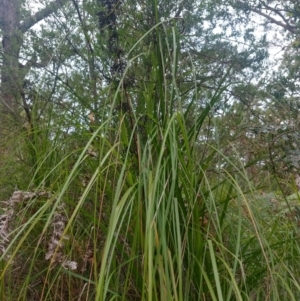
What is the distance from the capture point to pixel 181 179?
1.90 meters

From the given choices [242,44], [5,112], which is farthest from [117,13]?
[5,112]

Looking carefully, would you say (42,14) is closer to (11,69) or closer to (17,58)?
(17,58)

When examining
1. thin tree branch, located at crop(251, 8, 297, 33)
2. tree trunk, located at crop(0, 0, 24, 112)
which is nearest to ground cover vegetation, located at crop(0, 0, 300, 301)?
tree trunk, located at crop(0, 0, 24, 112)

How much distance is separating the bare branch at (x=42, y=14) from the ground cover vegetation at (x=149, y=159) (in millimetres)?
21

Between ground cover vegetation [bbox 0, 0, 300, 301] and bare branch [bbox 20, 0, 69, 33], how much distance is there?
2cm

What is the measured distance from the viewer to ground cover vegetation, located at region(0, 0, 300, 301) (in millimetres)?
1737

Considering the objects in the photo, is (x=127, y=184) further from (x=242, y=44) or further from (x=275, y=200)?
(x=242, y=44)

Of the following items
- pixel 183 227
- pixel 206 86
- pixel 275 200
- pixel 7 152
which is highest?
pixel 206 86

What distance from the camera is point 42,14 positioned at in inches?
150

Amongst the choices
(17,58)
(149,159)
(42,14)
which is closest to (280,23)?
(42,14)

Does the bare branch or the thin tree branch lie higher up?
the thin tree branch

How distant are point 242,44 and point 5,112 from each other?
64.9 inches

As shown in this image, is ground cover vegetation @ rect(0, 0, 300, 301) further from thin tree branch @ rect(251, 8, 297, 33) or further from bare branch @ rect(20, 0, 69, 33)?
thin tree branch @ rect(251, 8, 297, 33)

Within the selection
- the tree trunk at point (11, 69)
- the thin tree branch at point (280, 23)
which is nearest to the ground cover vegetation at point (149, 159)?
the tree trunk at point (11, 69)
